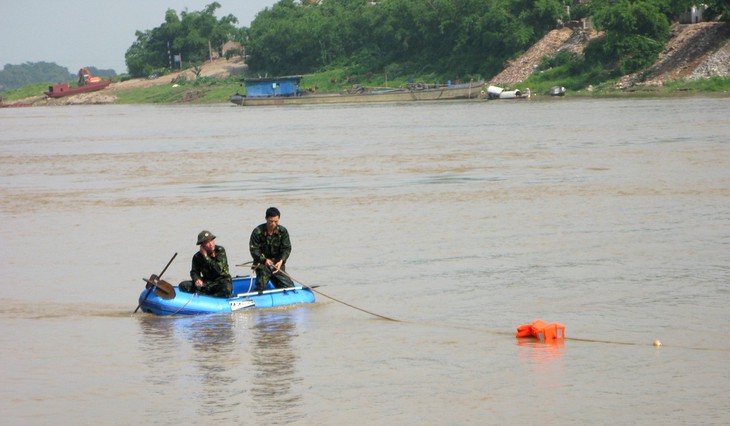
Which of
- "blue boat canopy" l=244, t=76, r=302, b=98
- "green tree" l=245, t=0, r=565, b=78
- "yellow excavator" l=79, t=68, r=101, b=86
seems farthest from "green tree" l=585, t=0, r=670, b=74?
"yellow excavator" l=79, t=68, r=101, b=86

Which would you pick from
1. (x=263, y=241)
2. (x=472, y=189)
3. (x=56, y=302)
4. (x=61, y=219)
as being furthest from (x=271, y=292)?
(x=472, y=189)

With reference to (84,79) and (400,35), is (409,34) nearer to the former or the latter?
(400,35)

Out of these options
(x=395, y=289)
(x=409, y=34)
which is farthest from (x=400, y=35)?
(x=395, y=289)

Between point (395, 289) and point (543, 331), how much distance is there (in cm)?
374

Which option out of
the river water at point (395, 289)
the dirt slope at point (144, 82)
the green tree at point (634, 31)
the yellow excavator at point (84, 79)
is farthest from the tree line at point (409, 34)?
the river water at point (395, 289)

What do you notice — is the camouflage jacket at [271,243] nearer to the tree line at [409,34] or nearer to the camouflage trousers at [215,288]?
the camouflage trousers at [215,288]

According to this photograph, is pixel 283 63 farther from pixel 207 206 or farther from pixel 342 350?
pixel 342 350

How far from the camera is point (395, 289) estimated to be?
51.4 ft

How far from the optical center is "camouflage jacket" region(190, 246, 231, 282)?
1400cm

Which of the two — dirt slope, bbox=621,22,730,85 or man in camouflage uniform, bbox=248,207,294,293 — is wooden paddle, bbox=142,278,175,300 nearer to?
man in camouflage uniform, bbox=248,207,294,293

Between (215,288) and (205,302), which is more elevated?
(215,288)

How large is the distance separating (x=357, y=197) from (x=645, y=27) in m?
48.8

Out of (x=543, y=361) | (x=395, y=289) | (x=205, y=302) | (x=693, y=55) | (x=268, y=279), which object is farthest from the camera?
(x=693, y=55)

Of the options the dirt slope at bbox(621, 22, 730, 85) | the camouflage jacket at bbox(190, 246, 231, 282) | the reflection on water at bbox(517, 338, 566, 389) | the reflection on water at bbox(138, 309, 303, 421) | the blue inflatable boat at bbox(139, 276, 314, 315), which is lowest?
the reflection on water at bbox(517, 338, 566, 389)
